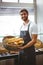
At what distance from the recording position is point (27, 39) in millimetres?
2043

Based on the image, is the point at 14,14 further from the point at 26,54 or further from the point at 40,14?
the point at 26,54

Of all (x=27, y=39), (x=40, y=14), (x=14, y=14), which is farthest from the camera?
(x=40, y=14)

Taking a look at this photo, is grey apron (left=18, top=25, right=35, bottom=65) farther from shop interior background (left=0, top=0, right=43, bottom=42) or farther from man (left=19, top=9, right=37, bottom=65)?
shop interior background (left=0, top=0, right=43, bottom=42)

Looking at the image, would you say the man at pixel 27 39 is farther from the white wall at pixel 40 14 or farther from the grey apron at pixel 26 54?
the white wall at pixel 40 14

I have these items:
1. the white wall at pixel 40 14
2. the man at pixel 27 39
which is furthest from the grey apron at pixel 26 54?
the white wall at pixel 40 14

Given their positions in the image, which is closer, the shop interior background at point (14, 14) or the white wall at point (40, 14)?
the shop interior background at point (14, 14)

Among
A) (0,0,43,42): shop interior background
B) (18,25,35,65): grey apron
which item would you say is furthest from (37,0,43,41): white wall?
(18,25,35,65): grey apron

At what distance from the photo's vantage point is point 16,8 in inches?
117

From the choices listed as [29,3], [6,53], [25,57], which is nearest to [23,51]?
[25,57]

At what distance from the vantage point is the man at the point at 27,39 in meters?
1.99

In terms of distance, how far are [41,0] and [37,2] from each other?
0.32 feet

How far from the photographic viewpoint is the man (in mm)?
1987

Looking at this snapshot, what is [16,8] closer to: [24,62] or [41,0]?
[41,0]

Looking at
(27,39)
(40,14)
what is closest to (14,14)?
(40,14)
